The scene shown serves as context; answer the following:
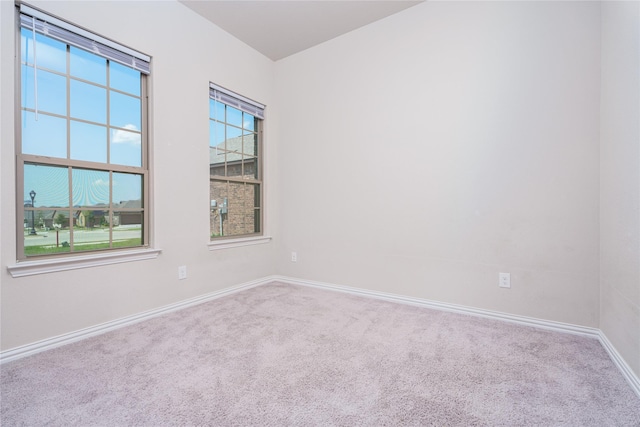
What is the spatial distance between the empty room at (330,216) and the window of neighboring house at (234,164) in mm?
32

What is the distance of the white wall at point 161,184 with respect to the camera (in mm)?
1756

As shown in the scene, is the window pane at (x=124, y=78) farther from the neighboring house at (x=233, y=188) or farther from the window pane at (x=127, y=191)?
the neighboring house at (x=233, y=188)

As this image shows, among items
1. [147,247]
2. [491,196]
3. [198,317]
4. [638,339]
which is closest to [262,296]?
[198,317]

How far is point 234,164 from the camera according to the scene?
10.9 feet

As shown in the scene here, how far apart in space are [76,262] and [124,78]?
154 cm

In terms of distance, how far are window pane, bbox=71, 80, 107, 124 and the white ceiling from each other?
122cm

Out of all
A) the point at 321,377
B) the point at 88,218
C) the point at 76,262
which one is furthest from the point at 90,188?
the point at 321,377

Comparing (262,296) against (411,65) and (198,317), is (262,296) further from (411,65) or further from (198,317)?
(411,65)

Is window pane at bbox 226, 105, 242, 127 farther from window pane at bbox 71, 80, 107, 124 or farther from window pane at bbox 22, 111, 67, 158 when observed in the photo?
window pane at bbox 22, 111, 67, 158

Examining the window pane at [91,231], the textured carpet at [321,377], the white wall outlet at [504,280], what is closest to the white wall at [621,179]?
the textured carpet at [321,377]

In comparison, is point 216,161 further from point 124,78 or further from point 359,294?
point 359,294

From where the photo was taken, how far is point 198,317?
2436 mm

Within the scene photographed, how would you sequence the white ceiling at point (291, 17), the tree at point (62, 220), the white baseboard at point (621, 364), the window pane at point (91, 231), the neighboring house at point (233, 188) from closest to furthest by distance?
the white baseboard at point (621, 364), the tree at point (62, 220), the window pane at point (91, 231), the white ceiling at point (291, 17), the neighboring house at point (233, 188)

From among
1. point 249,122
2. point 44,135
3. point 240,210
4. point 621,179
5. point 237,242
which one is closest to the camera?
point 621,179
